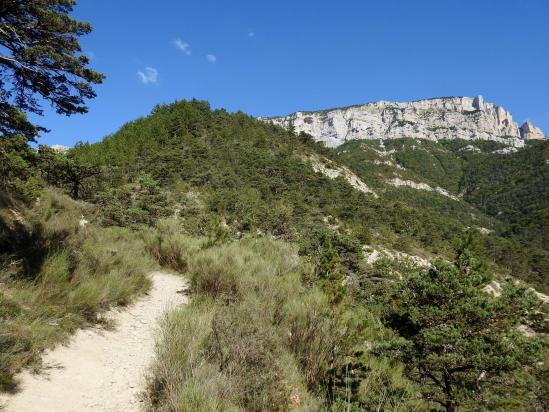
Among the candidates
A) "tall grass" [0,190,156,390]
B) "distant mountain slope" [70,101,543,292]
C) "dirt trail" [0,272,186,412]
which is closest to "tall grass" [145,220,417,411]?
"dirt trail" [0,272,186,412]

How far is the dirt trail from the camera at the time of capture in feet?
11.3

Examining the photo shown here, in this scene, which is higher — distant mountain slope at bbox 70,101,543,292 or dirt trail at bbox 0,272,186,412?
distant mountain slope at bbox 70,101,543,292

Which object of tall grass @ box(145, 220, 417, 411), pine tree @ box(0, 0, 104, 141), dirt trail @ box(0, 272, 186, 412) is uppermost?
pine tree @ box(0, 0, 104, 141)

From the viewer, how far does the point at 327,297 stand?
6020mm

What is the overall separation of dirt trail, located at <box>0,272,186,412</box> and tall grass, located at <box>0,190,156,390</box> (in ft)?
0.60

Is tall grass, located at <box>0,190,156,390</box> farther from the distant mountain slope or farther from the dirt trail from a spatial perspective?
the distant mountain slope

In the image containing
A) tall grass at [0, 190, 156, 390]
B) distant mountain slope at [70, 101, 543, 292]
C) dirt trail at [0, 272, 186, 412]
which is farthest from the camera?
distant mountain slope at [70, 101, 543, 292]

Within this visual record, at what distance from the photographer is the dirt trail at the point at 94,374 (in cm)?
344

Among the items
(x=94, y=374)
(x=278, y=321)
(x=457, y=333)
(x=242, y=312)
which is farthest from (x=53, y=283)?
(x=457, y=333)

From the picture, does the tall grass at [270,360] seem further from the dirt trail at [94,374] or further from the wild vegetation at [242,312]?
the dirt trail at [94,374]

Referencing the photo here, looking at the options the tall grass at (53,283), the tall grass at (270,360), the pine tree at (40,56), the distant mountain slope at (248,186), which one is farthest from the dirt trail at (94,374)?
the distant mountain slope at (248,186)

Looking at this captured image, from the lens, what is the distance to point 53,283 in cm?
536

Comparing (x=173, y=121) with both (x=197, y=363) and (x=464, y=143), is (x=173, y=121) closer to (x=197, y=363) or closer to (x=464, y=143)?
(x=197, y=363)

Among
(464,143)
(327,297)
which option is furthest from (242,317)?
(464,143)
